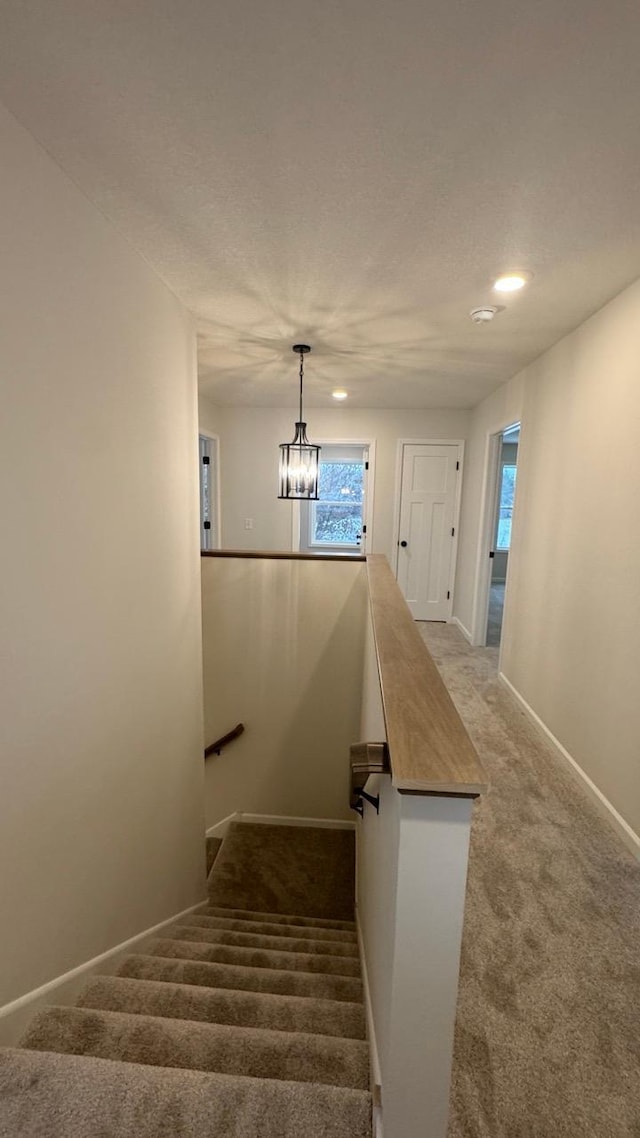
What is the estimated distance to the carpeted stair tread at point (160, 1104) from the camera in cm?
96

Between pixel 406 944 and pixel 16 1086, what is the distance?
0.89 meters

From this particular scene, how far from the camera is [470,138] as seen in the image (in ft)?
4.27

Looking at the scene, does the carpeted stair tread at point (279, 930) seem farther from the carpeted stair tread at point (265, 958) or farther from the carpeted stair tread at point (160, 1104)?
the carpeted stair tread at point (160, 1104)

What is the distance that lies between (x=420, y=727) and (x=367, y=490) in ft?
15.0

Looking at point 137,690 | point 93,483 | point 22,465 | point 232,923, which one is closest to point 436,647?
point 232,923

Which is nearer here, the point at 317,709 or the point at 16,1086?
the point at 16,1086

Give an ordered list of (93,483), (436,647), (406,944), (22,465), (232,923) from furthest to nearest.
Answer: (436,647) < (232,923) < (93,483) < (22,465) < (406,944)

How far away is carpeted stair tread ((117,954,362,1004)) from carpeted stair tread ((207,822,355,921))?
64.8 inches

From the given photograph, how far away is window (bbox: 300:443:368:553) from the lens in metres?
6.96

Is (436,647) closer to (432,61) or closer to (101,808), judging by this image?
(101,808)

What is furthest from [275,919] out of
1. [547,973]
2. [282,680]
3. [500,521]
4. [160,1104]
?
[500,521]

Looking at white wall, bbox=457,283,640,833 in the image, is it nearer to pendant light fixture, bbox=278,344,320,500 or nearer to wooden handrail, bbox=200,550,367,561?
wooden handrail, bbox=200,550,367,561

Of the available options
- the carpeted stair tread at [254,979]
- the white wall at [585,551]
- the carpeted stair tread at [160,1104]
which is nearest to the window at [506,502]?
the white wall at [585,551]

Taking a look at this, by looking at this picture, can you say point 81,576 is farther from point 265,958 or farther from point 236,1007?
point 265,958
